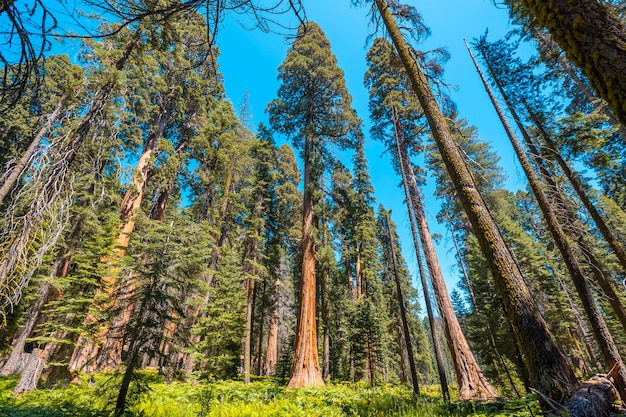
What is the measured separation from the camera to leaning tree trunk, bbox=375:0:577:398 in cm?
226

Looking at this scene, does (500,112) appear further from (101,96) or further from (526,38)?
(101,96)

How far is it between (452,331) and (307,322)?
4.34m

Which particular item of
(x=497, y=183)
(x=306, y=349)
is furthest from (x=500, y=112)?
(x=497, y=183)

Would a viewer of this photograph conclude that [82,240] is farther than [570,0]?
Yes

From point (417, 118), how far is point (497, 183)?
49.6 feet

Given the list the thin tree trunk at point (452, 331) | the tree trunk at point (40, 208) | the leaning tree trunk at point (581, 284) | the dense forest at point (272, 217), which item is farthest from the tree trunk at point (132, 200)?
the leaning tree trunk at point (581, 284)

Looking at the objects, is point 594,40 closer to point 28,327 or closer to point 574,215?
point 574,215

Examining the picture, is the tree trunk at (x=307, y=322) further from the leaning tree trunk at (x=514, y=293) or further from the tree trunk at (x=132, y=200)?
the leaning tree trunk at (x=514, y=293)

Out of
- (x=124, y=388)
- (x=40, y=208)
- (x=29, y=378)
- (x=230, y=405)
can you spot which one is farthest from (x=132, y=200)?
(x=230, y=405)

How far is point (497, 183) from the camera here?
20.8 m

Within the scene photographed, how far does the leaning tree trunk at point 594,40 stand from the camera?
1560mm

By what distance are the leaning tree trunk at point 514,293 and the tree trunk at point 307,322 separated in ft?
19.8

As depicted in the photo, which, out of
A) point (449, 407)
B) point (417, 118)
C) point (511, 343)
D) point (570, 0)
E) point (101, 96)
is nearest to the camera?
point (570, 0)

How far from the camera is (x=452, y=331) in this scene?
7.08 metres
